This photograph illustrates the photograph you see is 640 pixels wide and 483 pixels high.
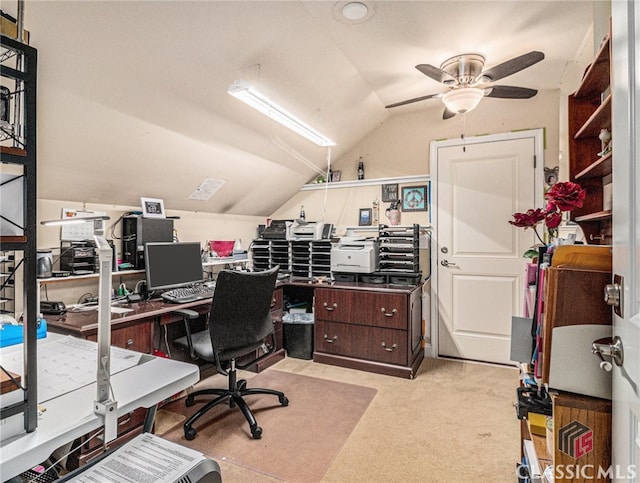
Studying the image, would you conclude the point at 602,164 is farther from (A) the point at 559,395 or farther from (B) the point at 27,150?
(B) the point at 27,150

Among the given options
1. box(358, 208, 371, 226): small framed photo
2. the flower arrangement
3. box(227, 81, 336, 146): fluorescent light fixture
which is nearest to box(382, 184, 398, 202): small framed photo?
box(358, 208, 371, 226): small framed photo

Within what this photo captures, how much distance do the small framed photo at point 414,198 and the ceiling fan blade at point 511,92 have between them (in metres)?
1.28

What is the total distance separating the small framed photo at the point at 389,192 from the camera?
3737mm

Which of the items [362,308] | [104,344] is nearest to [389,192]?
[362,308]

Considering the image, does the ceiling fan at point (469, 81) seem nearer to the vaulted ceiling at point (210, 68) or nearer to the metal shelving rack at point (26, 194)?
the vaulted ceiling at point (210, 68)

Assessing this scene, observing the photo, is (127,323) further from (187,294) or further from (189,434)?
(189,434)

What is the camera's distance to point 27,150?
2.50 feet

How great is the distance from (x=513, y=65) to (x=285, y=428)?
2556 millimetres

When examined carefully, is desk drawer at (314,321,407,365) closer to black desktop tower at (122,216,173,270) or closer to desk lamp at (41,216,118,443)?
black desktop tower at (122,216,173,270)

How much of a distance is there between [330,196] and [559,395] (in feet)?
10.7

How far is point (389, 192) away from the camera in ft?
12.3

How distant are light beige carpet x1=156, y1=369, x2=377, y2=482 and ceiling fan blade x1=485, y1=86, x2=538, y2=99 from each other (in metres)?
2.33

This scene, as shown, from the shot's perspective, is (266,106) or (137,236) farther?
(137,236)

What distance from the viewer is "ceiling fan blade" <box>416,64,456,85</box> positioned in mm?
2080
